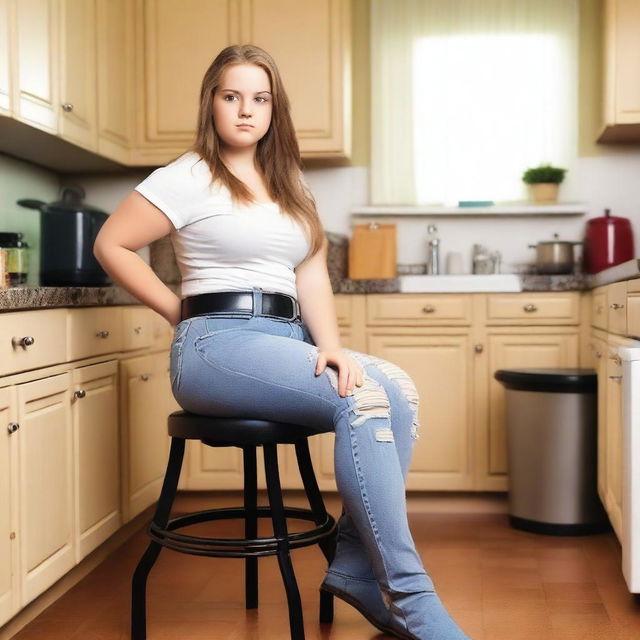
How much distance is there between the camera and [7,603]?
1981 millimetres

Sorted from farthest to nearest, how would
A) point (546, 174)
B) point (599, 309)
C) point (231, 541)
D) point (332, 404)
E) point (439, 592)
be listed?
point (546, 174), point (599, 309), point (439, 592), point (231, 541), point (332, 404)

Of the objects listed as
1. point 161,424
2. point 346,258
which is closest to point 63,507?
point 161,424

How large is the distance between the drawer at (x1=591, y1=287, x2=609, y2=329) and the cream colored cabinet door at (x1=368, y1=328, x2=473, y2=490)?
46 cm

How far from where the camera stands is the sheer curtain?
3855 millimetres

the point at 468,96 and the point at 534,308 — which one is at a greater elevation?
the point at 468,96

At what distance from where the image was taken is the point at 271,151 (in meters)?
2.09

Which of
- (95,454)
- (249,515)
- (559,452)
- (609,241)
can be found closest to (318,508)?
(249,515)

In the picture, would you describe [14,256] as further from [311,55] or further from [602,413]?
[602,413]

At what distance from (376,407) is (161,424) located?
154 cm

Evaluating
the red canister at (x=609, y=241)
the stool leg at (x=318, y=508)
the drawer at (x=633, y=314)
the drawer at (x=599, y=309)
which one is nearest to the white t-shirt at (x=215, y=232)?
the stool leg at (x=318, y=508)

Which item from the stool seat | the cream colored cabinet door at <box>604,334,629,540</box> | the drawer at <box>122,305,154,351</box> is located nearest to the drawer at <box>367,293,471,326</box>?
the cream colored cabinet door at <box>604,334,629,540</box>

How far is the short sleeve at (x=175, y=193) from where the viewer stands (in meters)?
1.92

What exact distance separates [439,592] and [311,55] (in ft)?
6.94

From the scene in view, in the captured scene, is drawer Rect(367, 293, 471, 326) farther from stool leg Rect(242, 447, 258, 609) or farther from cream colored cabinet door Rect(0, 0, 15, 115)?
cream colored cabinet door Rect(0, 0, 15, 115)
